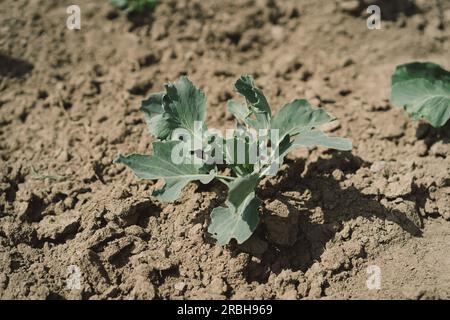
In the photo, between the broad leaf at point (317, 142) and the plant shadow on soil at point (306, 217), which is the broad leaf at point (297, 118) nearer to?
the broad leaf at point (317, 142)

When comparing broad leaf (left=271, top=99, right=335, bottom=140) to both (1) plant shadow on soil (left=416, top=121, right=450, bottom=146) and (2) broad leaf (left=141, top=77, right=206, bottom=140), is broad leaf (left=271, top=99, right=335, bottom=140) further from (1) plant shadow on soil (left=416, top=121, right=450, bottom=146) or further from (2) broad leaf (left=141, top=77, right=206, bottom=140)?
(1) plant shadow on soil (left=416, top=121, right=450, bottom=146)

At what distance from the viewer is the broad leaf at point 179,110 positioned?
248 cm

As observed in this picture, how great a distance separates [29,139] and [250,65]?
1.32 m

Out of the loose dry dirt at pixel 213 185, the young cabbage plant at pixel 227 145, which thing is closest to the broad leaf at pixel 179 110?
the young cabbage plant at pixel 227 145

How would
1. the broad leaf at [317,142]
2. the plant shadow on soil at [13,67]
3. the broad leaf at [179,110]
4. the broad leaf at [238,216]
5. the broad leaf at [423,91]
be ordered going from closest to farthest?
the broad leaf at [238,216] < the broad leaf at [317,142] < the broad leaf at [179,110] < the broad leaf at [423,91] < the plant shadow on soil at [13,67]

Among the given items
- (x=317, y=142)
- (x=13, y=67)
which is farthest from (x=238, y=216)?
(x=13, y=67)

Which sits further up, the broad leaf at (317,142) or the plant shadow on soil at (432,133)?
the broad leaf at (317,142)

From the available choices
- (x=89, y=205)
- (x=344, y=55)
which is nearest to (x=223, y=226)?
(x=89, y=205)

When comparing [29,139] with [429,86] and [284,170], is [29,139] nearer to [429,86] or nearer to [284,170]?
[284,170]

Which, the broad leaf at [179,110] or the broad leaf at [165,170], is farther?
the broad leaf at [179,110]

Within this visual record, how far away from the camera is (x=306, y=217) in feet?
8.01

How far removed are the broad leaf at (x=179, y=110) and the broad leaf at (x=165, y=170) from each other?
0.14 metres

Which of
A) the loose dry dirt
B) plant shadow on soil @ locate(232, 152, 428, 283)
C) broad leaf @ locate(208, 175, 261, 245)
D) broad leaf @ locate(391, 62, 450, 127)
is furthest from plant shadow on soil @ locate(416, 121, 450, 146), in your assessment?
broad leaf @ locate(208, 175, 261, 245)

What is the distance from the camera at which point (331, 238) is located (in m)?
2.38
